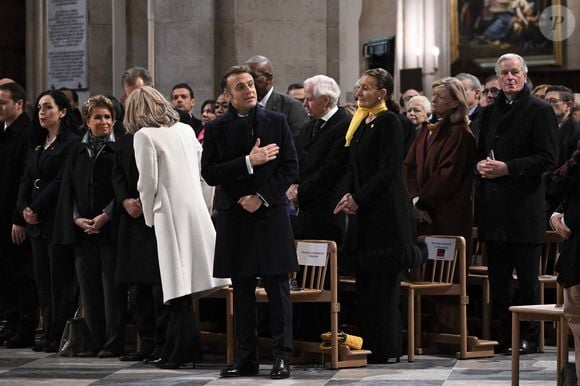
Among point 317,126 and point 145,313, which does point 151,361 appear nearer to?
point 145,313

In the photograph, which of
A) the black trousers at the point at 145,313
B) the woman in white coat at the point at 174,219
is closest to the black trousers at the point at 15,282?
the black trousers at the point at 145,313

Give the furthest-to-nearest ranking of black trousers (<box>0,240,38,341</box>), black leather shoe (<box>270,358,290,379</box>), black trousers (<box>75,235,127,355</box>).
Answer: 1. black trousers (<box>0,240,38,341</box>)
2. black trousers (<box>75,235,127,355</box>)
3. black leather shoe (<box>270,358,290,379</box>)

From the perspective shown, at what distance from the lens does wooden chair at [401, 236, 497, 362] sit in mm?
9477

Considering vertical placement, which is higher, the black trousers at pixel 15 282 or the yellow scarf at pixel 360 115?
the yellow scarf at pixel 360 115

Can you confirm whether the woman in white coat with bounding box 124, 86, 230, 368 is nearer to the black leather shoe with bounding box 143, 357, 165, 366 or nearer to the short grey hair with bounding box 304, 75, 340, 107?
the black leather shoe with bounding box 143, 357, 165, 366

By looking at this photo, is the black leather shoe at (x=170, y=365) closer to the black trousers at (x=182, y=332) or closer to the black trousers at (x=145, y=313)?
the black trousers at (x=182, y=332)

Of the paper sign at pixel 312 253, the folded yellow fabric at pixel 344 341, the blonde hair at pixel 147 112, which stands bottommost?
the folded yellow fabric at pixel 344 341

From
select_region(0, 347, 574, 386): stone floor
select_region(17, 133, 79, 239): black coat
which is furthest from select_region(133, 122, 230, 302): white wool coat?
select_region(17, 133, 79, 239): black coat

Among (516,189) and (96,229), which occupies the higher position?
(516,189)

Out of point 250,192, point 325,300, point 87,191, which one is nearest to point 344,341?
point 325,300

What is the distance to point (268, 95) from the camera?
10.1 meters

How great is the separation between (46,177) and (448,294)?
3080 mm

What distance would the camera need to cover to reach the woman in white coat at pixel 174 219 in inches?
361

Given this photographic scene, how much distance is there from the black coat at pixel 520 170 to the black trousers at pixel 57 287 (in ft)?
9.81
